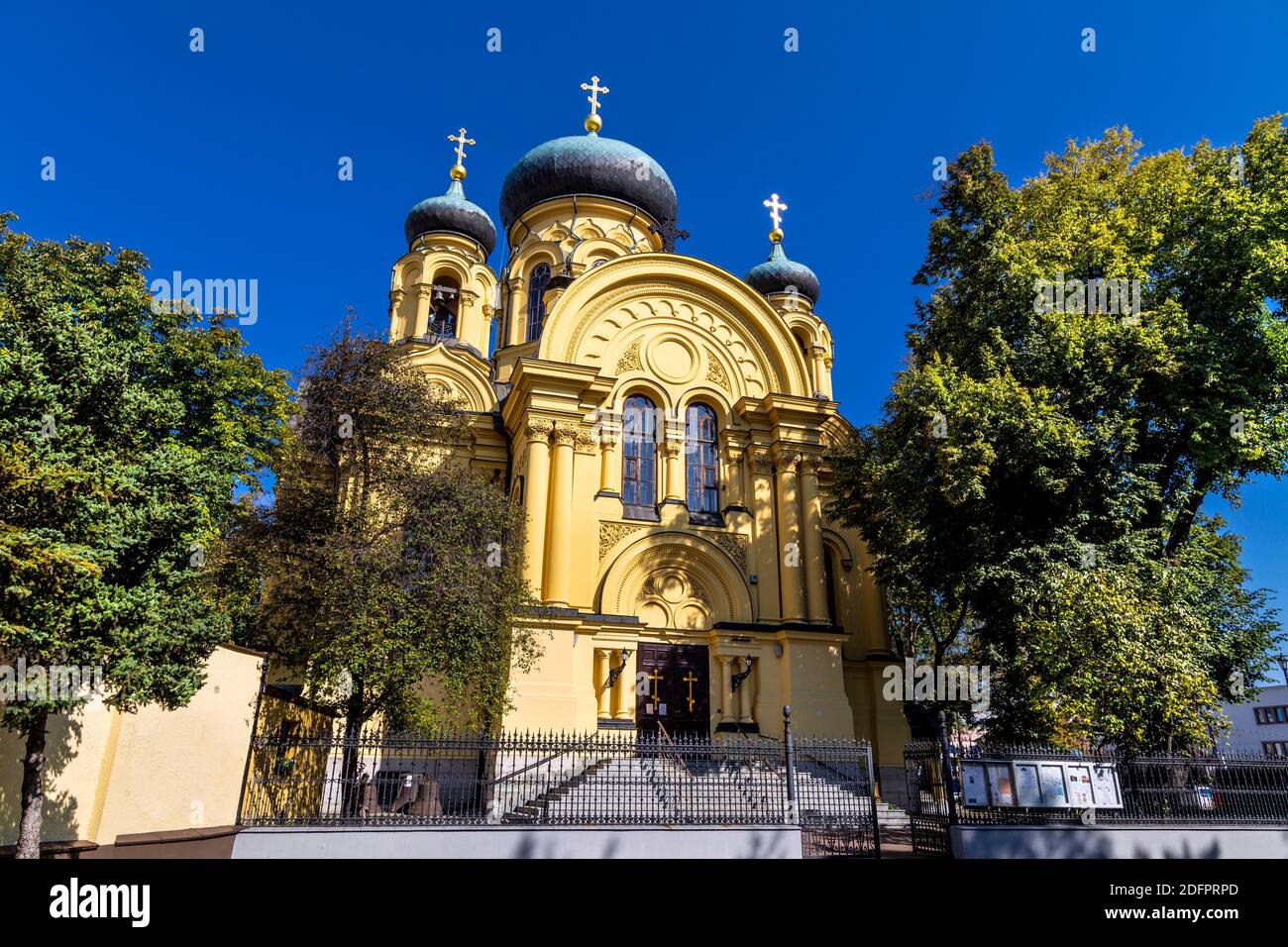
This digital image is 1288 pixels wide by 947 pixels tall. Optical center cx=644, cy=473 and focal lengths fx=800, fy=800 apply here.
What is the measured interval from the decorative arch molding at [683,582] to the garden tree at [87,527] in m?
10.8

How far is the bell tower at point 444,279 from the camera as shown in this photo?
2792 centimetres

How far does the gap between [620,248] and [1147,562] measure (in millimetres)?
19203

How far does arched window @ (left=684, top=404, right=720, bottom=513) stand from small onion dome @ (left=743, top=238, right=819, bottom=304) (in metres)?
13.1

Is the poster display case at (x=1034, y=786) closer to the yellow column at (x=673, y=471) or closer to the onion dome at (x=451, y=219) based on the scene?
the yellow column at (x=673, y=471)

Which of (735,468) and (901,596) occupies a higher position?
(735,468)

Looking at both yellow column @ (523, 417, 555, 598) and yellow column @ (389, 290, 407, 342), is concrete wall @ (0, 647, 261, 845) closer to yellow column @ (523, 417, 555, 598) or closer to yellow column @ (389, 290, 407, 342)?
yellow column @ (523, 417, 555, 598)

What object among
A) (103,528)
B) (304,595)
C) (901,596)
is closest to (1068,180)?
(901,596)

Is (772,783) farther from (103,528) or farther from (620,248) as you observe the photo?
(620,248)

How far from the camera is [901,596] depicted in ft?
64.7

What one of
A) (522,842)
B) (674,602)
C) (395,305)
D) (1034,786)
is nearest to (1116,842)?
(1034,786)

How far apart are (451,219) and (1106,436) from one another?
22.6 m

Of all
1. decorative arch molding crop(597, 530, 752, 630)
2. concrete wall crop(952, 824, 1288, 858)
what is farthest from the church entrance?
concrete wall crop(952, 824, 1288, 858)

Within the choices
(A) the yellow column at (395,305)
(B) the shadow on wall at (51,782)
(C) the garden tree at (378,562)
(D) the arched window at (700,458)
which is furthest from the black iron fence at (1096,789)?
(A) the yellow column at (395,305)

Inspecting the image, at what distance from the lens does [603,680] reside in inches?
739
